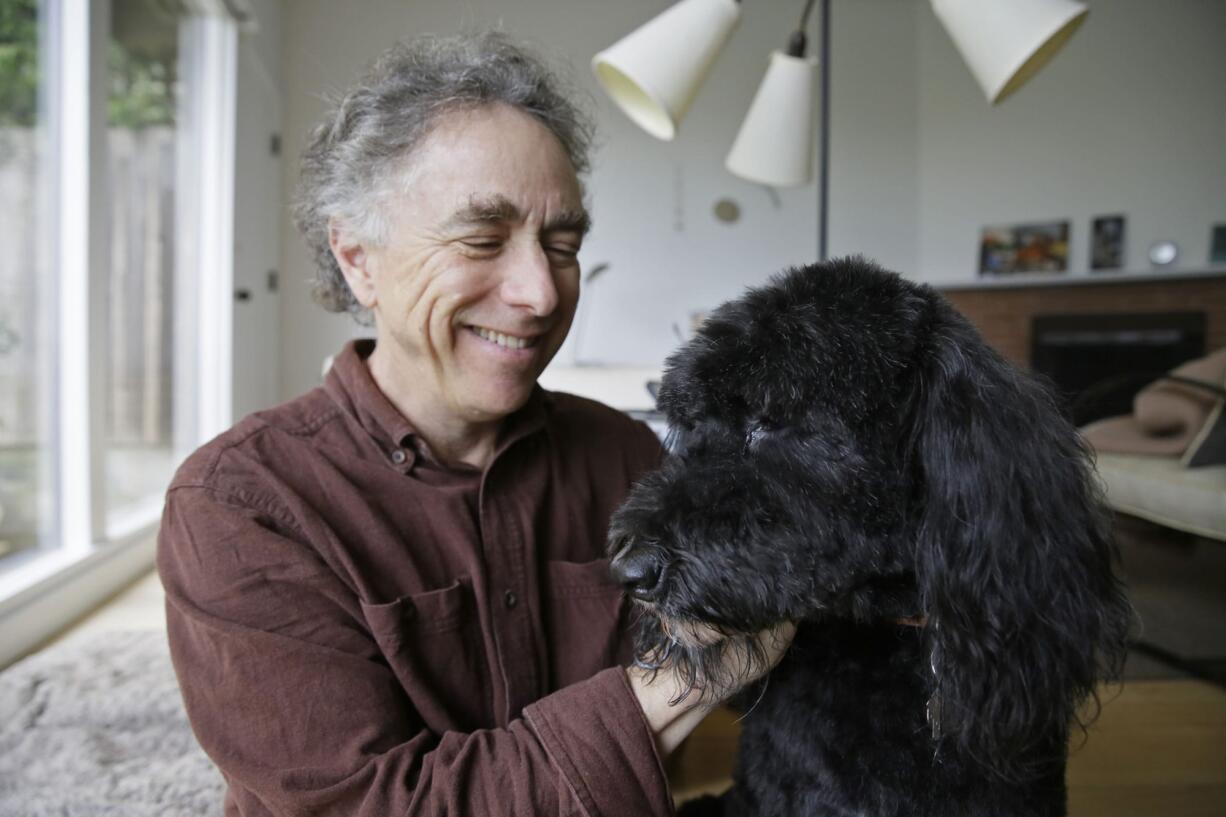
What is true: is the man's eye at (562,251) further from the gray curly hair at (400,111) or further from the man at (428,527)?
the gray curly hair at (400,111)

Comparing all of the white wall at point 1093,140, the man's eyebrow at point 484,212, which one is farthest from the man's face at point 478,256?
the white wall at point 1093,140

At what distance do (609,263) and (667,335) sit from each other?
0.80 m

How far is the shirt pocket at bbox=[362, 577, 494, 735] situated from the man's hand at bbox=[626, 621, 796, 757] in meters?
0.27

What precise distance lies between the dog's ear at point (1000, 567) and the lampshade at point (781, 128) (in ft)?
7.16

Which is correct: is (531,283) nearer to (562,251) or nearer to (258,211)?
(562,251)

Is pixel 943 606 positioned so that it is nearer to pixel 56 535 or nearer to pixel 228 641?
pixel 228 641

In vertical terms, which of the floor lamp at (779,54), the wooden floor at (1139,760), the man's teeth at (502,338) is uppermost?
the floor lamp at (779,54)

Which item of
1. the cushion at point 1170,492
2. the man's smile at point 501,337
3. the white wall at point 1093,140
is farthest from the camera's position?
the white wall at point 1093,140

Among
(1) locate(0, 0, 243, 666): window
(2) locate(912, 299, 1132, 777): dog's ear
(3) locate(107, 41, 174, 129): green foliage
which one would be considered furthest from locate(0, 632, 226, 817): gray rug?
(3) locate(107, 41, 174, 129): green foliage

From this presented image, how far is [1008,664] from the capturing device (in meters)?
0.76

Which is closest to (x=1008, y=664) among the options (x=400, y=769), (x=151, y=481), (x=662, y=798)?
(x=662, y=798)

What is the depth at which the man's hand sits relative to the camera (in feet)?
2.72

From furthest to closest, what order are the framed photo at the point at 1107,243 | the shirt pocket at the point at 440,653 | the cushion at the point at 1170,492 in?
1. the framed photo at the point at 1107,243
2. the cushion at the point at 1170,492
3. the shirt pocket at the point at 440,653

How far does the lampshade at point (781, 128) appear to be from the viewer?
2703 millimetres
